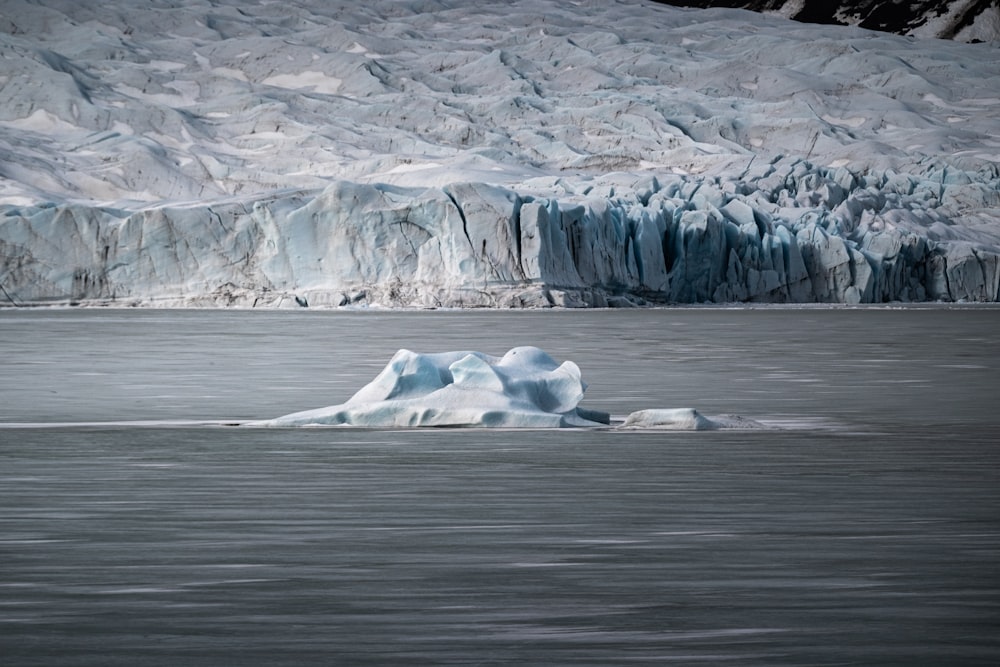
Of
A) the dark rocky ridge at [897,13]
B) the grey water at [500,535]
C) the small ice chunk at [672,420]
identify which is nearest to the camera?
the grey water at [500,535]

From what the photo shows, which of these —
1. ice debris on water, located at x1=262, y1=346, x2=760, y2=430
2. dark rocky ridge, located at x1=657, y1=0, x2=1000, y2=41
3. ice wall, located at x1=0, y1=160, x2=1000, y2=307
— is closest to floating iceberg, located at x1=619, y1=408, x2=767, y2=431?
ice debris on water, located at x1=262, y1=346, x2=760, y2=430

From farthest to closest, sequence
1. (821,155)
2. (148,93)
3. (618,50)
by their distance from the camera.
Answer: (618,50)
(148,93)
(821,155)

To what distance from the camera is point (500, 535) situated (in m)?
5.86

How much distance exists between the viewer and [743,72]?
8294 cm

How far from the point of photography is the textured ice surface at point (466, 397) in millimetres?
10398

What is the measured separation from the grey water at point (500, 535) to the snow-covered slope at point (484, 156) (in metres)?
25.0

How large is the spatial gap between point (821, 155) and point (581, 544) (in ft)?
196

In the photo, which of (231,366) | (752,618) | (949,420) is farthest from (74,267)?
(752,618)

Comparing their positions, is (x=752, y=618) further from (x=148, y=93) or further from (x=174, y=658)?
(x=148, y=93)

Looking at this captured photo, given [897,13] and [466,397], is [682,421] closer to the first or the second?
[466,397]

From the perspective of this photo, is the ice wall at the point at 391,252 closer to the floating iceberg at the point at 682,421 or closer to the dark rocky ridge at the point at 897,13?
the floating iceberg at the point at 682,421

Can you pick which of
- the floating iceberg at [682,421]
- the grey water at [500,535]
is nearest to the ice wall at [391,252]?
the grey water at [500,535]

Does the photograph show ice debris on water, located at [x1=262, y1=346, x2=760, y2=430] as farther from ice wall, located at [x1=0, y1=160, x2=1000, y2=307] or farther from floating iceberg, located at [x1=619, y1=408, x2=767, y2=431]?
ice wall, located at [x1=0, y1=160, x2=1000, y2=307]

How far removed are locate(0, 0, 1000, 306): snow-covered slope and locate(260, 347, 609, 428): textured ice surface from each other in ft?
89.3
